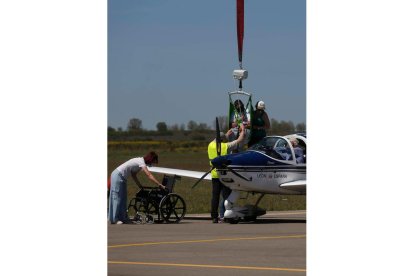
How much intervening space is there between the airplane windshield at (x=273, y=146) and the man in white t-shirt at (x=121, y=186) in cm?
147

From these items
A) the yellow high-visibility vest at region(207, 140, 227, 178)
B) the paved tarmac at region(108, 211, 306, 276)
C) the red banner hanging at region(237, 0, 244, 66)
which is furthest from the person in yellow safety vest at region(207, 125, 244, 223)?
the red banner hanging at region(237, 0, 244, 66)

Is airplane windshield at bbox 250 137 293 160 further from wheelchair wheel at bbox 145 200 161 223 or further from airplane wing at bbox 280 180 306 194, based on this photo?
wheelchair wheel at bbox 145 200 161 223

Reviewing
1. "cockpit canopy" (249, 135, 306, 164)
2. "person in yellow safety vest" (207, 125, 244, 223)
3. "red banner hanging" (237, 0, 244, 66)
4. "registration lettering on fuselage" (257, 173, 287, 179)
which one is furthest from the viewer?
"person in yellow safety vest" (207, 125, 244, 223)

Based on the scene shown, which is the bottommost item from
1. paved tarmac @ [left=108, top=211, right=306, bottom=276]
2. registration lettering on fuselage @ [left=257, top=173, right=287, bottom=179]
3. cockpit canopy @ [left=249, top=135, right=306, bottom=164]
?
paved tarmac @ [left=108, top=211, right=306, bottom=276]

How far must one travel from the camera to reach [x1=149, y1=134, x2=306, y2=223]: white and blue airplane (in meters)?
15.8

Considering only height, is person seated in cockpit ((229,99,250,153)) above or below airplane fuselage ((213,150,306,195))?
above

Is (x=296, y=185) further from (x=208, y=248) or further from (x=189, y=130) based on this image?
(x=189, y=130)

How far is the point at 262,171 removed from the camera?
16.0 m

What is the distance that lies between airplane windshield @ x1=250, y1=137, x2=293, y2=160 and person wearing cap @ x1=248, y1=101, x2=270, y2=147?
4.7 inches

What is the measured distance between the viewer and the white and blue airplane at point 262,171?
15805 mm

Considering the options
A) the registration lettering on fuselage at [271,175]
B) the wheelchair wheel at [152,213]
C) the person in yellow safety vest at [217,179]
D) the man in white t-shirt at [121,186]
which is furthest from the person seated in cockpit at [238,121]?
the wheelchair wheel at [152,213]

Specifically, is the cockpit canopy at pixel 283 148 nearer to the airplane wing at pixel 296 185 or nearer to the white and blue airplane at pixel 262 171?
the white and blue airplane at pixel 262 171
